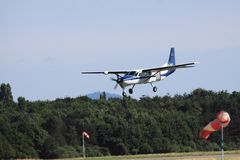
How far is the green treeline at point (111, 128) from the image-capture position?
91.9 meters

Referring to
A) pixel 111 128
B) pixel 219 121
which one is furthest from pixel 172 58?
pixel 219 121

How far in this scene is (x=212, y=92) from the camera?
128250 mm

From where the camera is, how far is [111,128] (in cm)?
9962

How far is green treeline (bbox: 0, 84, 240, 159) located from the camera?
9188 cm

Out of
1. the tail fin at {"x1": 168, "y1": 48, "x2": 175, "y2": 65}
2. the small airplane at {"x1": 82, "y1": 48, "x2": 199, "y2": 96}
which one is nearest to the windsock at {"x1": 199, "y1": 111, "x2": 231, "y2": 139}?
the small airplane at {"x1": 82, "y1": 48, "x2": 199, "y2": 96}

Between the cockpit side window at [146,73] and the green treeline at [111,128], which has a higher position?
the cockpit side window at [146,73]

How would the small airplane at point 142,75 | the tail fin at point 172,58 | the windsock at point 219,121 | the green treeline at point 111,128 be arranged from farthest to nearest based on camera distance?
the green treeline at point 111,128
the tail fin at point 172,58
the small airplane at point 142,75
the windsock at point 219,121

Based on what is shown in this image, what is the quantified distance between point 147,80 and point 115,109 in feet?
94.8

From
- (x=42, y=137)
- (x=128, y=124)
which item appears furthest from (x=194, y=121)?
Answer: (x=42, y=137)

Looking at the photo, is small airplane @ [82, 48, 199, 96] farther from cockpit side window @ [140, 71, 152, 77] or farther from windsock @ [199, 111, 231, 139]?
windsock @ [199, 111, 231, 139]

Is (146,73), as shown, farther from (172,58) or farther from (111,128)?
(111,128)

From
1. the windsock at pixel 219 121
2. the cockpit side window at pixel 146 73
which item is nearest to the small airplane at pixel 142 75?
the cockpit side window at pixel 146 73

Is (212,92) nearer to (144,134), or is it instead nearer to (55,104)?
(55,104)

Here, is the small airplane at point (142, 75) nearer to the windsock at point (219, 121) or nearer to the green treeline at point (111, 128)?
the green treeline at point (111, 128)
